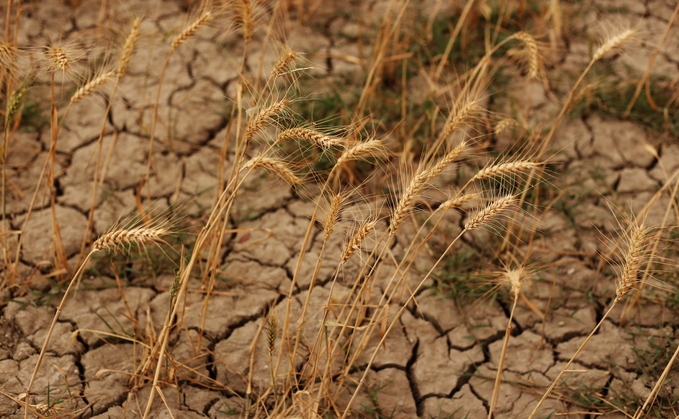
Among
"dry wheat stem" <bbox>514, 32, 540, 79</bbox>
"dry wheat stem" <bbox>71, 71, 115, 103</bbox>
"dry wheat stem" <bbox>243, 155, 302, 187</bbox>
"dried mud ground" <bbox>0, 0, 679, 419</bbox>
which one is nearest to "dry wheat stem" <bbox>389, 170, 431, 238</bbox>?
"dry wheat stem" <bbox>243, 155, 302, 187</bbox>

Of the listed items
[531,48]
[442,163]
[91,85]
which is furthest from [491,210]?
[91,85]

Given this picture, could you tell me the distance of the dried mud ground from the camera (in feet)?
6.61

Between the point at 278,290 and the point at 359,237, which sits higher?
the point at 359,237

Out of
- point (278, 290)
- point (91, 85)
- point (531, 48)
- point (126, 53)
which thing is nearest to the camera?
point (91, 85)

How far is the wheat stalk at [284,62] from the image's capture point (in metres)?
1.64

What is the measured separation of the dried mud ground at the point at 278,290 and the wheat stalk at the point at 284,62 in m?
0.76

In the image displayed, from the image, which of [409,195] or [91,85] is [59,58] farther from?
[409,195]

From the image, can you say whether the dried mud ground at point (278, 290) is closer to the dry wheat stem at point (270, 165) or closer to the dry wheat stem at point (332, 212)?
the dry wheat stem at point (270, 165)

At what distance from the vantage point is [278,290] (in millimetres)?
2365

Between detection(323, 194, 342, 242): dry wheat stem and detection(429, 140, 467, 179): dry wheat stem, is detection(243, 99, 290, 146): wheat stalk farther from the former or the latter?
detection(429, 140, 467, 179): dry wheat stem

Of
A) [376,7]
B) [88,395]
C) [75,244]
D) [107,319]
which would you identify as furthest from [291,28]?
[88,395]

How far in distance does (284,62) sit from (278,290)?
3.72ft

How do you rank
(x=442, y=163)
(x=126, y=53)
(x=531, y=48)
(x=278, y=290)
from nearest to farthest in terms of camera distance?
(x=442, y=163)
(x=126, y=53)
(x=531, y=48)
(x=278, y=290)

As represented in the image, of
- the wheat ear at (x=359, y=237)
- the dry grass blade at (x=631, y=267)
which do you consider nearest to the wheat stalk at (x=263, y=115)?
the wheat ear at (x=359, y=237)
